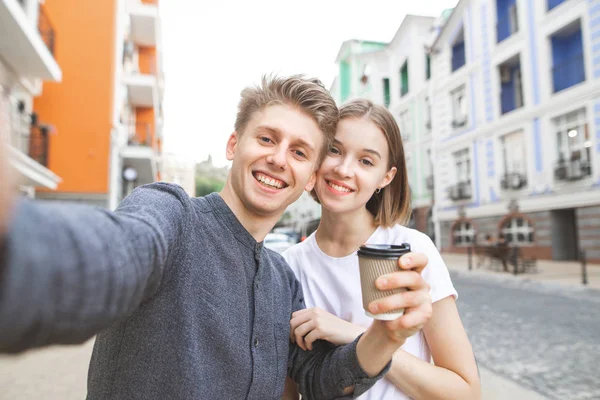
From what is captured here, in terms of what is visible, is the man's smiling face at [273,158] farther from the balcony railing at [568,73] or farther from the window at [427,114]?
the window at [427,114]

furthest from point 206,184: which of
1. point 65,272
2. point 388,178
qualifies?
point 65,272

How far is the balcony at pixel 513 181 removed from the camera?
52.9ft

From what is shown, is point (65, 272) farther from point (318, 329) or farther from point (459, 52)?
point (459, 52)

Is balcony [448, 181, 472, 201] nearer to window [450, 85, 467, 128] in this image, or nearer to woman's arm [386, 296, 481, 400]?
window [450, 85, 467, 128]

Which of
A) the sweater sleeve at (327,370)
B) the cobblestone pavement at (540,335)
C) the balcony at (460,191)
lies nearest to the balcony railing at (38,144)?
the cobblestone pavement at (540,335)

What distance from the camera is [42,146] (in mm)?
11289

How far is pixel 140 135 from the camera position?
18.4 m

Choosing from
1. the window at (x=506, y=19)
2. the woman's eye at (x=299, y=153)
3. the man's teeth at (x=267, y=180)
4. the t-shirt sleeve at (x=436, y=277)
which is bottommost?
the t-shirt sleeve at (x=436, y=277)

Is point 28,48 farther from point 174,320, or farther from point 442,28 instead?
point 442,28

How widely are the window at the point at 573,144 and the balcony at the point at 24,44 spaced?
1589 cm

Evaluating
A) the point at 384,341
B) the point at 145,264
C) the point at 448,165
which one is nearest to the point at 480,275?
the point at 448,165

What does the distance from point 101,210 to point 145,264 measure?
123 millimetres

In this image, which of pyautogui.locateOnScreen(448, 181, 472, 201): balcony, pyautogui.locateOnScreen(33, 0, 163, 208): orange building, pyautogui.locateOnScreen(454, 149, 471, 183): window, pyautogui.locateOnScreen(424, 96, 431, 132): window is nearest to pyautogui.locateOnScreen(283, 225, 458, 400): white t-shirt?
pyautogui.locateOnScreen(33, 0, 163, 208): orange building

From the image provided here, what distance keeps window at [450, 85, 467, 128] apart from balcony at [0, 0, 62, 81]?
666 inches
